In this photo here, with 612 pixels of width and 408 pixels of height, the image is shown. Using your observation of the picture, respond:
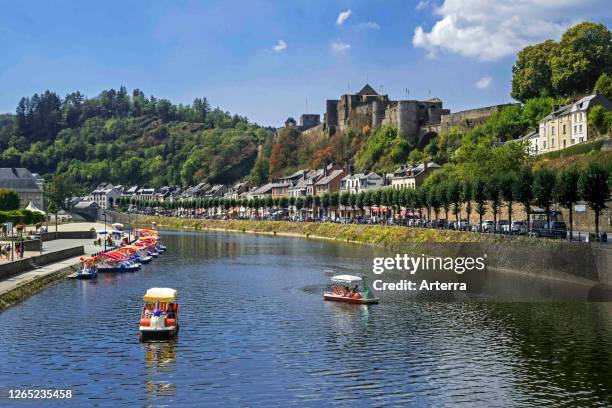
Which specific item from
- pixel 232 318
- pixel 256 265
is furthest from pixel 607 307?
pixel 256 265

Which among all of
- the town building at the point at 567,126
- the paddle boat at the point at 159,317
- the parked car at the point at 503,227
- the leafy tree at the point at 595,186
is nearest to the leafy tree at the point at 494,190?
the parked car at the point at 503,227

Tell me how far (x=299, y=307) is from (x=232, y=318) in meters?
A: 5.72

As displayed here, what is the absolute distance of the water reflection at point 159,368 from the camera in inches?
1171

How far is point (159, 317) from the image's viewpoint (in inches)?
1547

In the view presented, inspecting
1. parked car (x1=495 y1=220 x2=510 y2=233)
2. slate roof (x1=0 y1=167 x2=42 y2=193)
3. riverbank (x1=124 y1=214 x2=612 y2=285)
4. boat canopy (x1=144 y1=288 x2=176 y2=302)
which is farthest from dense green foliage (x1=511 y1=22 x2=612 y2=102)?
slate roof (x1=0 y1=167 x2=42 y2=193)

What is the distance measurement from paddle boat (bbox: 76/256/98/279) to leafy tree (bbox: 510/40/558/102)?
8387 centimetres

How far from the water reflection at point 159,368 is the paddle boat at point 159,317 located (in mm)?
574

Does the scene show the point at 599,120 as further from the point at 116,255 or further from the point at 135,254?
the point at 116,255

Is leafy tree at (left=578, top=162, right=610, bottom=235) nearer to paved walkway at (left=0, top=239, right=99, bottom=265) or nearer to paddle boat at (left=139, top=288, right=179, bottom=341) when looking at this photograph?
paddle boat at (left=139, top=288, right=179, bottom=341)

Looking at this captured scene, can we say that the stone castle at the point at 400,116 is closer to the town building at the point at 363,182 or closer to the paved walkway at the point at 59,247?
the town building at the point at 363,182

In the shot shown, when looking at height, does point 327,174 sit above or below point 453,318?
above

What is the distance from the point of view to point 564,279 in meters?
57.1

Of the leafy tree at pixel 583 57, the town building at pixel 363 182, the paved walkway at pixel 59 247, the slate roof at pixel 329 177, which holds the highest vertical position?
the leafy tree at pixel 583 57

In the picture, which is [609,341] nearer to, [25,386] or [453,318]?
[453,318]
